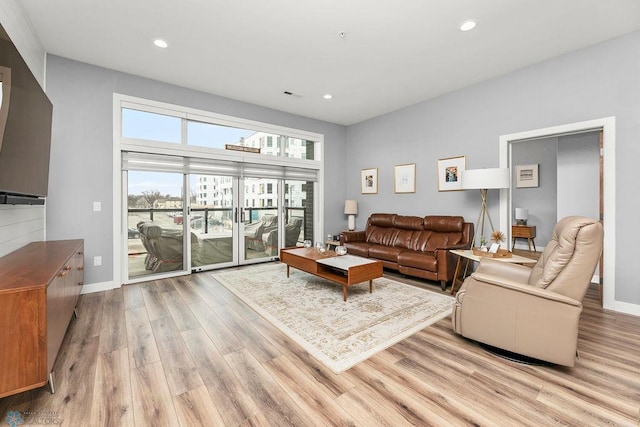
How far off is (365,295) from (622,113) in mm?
3501

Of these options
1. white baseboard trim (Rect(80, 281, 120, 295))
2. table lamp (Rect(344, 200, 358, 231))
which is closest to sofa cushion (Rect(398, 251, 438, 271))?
table lamp (Rect(344, 200, 358, 231))

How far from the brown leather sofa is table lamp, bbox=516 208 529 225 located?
322cm

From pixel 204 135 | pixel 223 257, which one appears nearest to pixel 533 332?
pixel 223 257

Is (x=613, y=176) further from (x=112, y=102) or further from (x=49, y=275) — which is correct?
(x=112, y=102)

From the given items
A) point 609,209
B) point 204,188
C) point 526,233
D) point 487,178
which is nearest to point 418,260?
point 487,178

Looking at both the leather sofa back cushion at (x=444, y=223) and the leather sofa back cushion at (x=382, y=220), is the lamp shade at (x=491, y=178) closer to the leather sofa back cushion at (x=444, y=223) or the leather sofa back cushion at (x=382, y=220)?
the leather sofa back cushion at (x=444, y=223)

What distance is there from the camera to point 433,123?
473 cm

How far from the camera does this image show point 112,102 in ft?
12.1

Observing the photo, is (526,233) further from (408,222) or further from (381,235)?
(381,235)

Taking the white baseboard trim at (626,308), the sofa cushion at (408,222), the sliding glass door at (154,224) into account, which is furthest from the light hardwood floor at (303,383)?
the sofa cushion at (408,222)

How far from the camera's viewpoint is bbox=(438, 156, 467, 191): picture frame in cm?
438

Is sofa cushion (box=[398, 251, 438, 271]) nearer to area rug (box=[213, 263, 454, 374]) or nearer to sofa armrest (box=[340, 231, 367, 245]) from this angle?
area rug (box=[213, 263, 454, 374])

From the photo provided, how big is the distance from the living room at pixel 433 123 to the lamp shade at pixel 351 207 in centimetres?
114

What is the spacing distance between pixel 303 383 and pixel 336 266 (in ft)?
5.14
